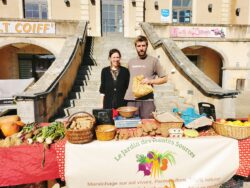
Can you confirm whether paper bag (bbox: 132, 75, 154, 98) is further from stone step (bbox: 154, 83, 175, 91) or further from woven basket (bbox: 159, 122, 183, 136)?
stone step (bbox: 154, 83, 175, 91)

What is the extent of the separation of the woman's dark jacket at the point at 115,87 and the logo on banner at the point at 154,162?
1297mm

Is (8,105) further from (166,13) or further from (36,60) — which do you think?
(166,13)

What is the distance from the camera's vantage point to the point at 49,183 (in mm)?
2840

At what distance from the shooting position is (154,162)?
8.36 feet

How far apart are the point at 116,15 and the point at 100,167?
14.0 metres

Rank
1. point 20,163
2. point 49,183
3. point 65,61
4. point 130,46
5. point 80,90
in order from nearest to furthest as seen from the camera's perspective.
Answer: point 20,163 < point 49,183 < point 65,61 < point 80,90 < point 130,46

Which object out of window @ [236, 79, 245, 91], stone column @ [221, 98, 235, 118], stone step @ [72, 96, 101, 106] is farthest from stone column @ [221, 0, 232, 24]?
stone step @ [72, 96, 101, 106]

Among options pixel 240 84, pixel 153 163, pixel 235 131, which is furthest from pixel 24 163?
pixel 240 84

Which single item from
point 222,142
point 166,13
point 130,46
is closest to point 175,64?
point 130,46

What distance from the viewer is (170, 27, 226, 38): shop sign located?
11.6 m

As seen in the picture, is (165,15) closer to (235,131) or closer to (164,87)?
(164,87)

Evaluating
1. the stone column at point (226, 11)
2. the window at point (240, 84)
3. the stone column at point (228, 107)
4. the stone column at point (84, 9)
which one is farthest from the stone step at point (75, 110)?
the stone column at point (226, 11)

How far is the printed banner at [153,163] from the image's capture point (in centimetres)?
248

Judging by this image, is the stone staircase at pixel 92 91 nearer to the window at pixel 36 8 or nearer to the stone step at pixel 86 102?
the stone step at pixel 86 102
